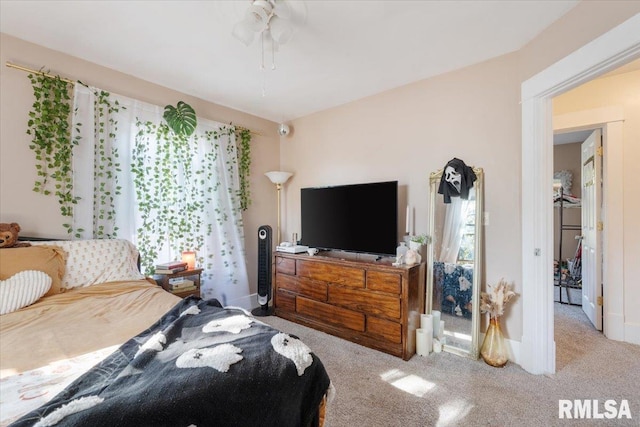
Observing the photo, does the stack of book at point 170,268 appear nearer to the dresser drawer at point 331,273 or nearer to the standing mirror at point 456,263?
the dresser drawer at point 331,273

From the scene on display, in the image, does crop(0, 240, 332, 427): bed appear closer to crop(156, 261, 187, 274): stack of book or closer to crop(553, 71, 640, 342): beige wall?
crop(156, 261, 187, 274): stack of book

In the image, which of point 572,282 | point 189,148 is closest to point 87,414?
point 189,148

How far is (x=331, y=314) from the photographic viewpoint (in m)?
2.89

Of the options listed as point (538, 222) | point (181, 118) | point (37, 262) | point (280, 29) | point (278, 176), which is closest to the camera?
point (280, 29)

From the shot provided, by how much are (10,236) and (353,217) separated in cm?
272

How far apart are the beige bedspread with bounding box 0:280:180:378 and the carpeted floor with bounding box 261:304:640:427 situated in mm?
1275

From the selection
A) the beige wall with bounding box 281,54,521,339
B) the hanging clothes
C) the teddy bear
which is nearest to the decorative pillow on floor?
the teddy bear

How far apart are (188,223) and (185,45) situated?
1.73 metres

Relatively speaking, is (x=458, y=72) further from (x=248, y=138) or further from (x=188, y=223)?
(x=188, y=223)

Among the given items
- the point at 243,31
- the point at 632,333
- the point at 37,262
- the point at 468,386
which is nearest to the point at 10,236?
the point at 37,262

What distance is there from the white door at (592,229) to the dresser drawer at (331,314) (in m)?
2.55

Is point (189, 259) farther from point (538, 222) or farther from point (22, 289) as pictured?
point (538, 222)

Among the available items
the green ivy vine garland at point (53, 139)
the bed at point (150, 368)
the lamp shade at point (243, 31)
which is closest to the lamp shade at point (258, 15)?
the lamp shade at point (243, 31)

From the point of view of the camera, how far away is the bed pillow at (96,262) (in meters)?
2.04
